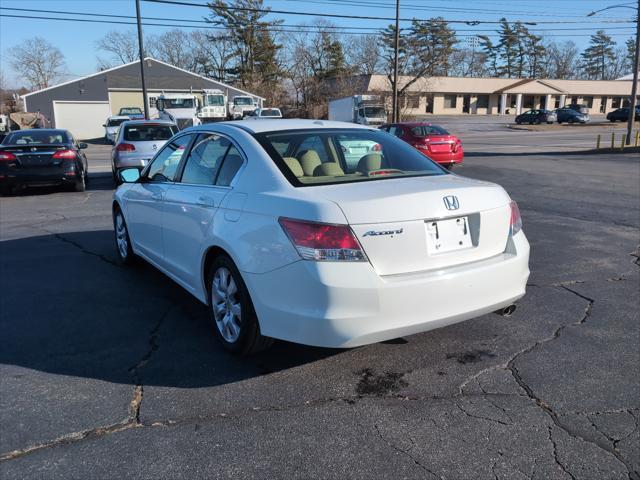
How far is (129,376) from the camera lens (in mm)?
3645

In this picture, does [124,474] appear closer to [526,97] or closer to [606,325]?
[606,325]

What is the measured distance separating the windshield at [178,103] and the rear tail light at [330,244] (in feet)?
113

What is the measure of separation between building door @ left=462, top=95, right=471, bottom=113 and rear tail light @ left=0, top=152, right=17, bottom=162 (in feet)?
241

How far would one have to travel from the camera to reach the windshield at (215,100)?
3985 cm

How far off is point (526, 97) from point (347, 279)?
86.5 meters

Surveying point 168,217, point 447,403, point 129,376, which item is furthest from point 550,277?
point 129,376

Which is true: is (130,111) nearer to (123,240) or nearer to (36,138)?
(36,138)

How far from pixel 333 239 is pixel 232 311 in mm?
A: 1117

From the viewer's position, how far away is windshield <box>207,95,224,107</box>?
131 feet

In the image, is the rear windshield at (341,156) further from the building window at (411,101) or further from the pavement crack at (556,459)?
the building window at (411,101)

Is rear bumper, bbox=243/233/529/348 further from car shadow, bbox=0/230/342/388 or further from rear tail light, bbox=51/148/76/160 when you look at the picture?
rear tail light, bbox=51/148/76/160

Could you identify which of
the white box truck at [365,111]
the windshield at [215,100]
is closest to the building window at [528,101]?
the white box truck at [365,111]

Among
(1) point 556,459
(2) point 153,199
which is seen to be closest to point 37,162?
(2) point 153,199

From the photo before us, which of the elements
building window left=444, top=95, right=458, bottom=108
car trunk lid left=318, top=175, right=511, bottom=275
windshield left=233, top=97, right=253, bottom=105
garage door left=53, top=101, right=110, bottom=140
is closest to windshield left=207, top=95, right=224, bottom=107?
windshield left=233, top=97, right=253, bottom=105
